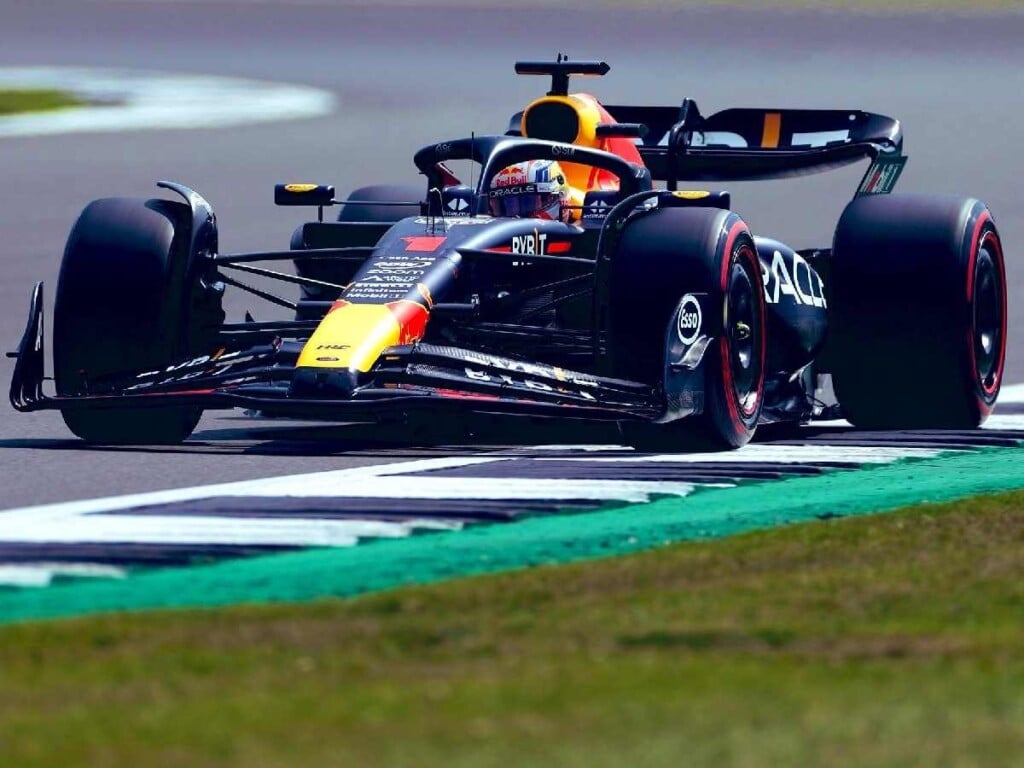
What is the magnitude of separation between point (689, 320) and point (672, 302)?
10 centimetres

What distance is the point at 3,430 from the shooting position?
10.9 metres

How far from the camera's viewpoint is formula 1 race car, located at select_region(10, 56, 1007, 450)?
9391mm

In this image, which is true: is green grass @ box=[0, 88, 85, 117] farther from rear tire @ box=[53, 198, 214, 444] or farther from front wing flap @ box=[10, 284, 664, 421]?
front wing flap @ box=[10, 284, 664, 421]

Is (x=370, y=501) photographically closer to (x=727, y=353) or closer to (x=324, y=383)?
(x=324, y=383)

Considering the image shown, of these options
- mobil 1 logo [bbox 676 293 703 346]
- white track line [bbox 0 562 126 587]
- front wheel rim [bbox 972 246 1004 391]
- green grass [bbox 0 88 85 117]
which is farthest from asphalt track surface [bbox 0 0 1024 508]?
green grass [bbox 0 88 85 117]

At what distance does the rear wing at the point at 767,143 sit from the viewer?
1244 centimetres

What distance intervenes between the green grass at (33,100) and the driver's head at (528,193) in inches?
686

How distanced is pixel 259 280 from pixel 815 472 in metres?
10.0

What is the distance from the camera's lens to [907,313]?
10562 mm

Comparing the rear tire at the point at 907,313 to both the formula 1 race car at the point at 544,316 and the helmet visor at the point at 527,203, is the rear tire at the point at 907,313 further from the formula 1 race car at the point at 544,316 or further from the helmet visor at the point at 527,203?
the helmet visor at the point at 527,203

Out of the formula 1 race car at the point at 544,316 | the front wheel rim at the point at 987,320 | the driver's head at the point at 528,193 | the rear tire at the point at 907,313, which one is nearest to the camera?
the formula 1 race car at the point at 544,316

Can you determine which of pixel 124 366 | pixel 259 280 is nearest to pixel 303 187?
pixel 124 366

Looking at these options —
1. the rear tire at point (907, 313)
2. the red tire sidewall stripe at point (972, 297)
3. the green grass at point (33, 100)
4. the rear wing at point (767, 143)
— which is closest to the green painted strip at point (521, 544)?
the rear tire at point (907, 313)

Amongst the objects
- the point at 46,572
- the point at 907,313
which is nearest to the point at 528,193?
the point at 907,313
